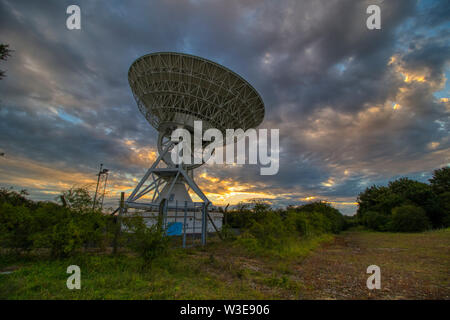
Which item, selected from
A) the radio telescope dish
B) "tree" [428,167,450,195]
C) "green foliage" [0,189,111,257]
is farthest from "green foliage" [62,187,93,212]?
"tree" [428,167,450,195]

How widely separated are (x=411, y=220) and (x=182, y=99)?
129ft

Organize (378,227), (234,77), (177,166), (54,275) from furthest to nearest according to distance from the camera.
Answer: (378,227) → (177,166) → (234,77) → (54,275)

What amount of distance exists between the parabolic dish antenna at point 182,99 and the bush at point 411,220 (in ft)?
104

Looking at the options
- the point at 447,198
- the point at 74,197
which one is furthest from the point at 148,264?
the point at 447,198

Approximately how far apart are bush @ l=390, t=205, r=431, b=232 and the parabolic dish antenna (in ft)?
104

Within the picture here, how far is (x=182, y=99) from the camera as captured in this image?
19109mm

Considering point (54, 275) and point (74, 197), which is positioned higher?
point (74, 197)

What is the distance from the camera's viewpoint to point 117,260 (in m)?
7.66

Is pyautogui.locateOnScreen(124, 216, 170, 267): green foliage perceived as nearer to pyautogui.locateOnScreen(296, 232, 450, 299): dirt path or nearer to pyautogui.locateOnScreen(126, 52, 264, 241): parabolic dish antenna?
pyautogui.locateOnScreen(296, 232, 450, 299): dirt path

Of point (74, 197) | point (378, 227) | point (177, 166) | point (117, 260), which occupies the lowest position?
point (378, 227)
